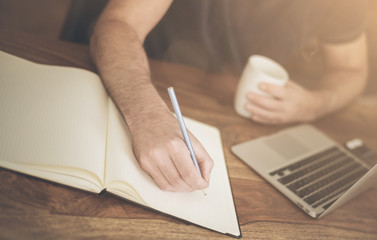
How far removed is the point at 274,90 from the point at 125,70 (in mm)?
430

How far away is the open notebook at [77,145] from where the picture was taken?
516 millimetres

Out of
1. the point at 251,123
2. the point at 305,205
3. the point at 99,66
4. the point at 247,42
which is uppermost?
the point at 247,42

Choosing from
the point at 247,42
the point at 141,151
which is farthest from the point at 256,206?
the point at 247,42

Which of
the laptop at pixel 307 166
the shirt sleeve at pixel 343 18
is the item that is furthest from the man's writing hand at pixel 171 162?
the shirt sleeve at pixel 343 18

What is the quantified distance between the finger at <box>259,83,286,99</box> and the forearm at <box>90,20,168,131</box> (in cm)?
33

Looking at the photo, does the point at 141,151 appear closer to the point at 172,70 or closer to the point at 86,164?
the point at 86,164

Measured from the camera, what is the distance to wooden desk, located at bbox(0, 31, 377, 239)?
491mm

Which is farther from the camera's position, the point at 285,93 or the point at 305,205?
the point at 285,93

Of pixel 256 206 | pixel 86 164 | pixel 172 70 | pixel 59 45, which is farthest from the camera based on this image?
pixel 172 70

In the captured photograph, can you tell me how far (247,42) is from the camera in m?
1.27

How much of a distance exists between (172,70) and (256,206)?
54 centimetres

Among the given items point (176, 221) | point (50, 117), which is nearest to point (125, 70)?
point (50, 117)

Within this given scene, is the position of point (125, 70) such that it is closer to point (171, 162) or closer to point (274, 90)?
point (171, 162)

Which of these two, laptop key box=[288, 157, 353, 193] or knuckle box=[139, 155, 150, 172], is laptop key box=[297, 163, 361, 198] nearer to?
laptop key box=[288, 157, 353, 193]
